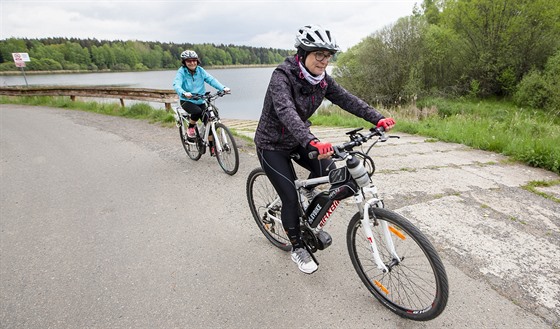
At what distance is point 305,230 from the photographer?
2.83 meters

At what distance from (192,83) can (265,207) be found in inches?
151

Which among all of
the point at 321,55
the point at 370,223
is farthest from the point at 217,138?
the point at 370,223

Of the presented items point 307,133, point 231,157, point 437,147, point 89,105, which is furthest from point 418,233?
point 89,105

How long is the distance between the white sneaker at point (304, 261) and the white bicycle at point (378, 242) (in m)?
0.09

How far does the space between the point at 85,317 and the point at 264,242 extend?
180 centimetres

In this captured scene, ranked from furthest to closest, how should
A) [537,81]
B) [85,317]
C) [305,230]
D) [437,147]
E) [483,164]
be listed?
[537,81] < [437,147] < [483,164] < [305,230] < [85,317]

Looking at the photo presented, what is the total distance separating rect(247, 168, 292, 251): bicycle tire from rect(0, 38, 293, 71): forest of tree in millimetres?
94216

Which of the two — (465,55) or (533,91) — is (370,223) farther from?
(465,55)

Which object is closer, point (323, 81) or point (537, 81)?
point (323, 81)

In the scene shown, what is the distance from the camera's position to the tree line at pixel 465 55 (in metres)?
23.3

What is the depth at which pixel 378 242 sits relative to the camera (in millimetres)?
2338

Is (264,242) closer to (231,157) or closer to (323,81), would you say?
(323,81)

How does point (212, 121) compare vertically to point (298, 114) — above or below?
below

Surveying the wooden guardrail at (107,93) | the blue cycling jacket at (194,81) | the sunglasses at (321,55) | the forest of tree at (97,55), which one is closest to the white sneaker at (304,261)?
the sunglasses at (321,55)
